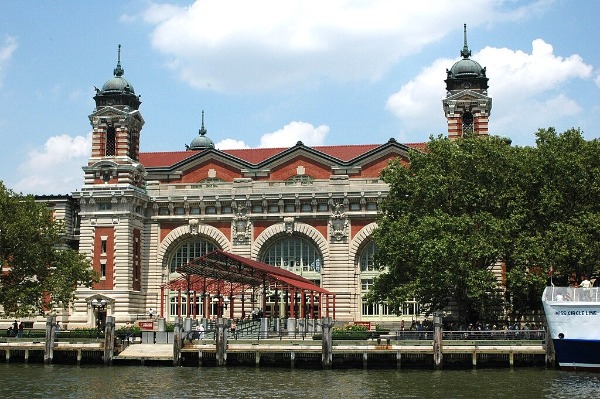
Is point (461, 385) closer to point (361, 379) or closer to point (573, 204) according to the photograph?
point (361, 379)

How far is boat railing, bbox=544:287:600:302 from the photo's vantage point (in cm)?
5869

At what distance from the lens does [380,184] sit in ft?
289

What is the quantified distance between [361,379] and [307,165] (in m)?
42.6

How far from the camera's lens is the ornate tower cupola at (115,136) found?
9050cm

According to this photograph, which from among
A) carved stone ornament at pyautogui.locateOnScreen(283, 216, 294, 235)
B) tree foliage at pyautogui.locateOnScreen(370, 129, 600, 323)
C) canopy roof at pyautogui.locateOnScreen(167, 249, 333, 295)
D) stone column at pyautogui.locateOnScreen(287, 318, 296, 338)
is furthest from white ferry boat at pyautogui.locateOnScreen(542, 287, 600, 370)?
carved stone ornament at pyautogui.locateOnScreen(283, 216, 294, 235)

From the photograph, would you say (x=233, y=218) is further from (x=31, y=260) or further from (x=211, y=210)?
(x=31, y=260)

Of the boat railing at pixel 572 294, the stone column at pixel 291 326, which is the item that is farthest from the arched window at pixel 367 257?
the boat railing at pixel 572 294

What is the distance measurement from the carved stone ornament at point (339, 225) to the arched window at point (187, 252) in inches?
484

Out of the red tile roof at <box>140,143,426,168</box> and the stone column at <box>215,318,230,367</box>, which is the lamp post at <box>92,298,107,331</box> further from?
the stone column at <box>215,318,230,367</box>

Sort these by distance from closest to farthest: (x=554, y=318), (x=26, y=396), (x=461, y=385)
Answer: (x=26, y=396) → (x=461, y=385) → (x=554, y=318)

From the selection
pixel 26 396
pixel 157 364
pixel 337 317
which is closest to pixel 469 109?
pixel 337 317

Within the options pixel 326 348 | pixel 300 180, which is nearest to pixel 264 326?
pixel 326 348

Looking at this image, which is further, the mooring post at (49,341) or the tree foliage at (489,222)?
the tree foliage at (489,222)

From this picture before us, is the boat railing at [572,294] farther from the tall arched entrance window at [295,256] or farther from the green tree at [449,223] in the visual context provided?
the tall arched entrance window at [295,256]
